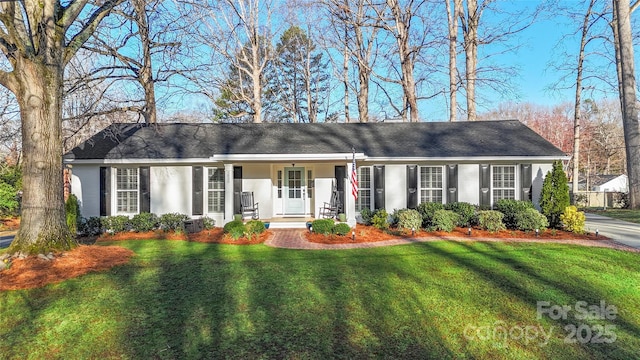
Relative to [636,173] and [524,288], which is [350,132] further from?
[636,173]

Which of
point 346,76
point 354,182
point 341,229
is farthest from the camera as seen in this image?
point 346,76

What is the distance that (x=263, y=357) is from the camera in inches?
123

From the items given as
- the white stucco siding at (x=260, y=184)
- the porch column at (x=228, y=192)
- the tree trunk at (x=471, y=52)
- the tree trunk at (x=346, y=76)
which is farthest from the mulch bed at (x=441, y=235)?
the tree trunk at (x=346, y=76)

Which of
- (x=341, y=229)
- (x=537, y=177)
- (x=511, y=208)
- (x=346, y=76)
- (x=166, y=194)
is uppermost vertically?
(x=346, y=76)

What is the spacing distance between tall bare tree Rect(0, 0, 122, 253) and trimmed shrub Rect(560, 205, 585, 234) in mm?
13143

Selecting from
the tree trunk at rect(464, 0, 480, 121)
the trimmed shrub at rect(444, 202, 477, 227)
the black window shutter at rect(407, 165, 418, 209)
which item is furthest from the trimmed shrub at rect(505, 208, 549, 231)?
the tree trunk at rect(464, 0, 480, 121)

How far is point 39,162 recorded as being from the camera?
250 inches

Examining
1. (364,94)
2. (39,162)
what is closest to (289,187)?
(39,162)

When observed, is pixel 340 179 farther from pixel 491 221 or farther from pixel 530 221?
pixel 530 221

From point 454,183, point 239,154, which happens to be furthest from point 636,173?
point 239,154

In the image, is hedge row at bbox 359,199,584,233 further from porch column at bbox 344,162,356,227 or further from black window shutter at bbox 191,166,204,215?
black window shutter at bbox 191,166,204,215

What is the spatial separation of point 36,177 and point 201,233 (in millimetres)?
4720

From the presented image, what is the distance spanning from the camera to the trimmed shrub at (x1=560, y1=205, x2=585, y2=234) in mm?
9500

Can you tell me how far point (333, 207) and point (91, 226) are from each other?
8.03 metres
